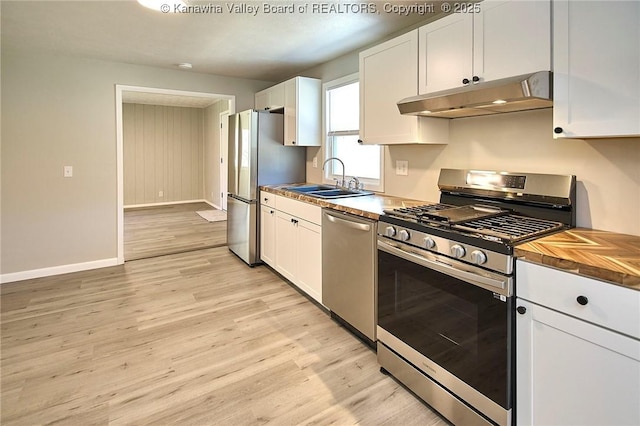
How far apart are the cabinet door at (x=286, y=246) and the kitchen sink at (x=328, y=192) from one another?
31cm

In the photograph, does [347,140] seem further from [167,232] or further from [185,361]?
[167,232]

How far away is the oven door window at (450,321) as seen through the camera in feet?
4.85

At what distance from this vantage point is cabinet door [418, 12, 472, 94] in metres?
2.01

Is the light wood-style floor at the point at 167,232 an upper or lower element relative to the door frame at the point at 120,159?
lower

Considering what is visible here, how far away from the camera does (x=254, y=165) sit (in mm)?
3963

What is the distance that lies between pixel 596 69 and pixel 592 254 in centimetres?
78

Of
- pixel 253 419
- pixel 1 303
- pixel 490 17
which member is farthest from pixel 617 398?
pixel 1 303

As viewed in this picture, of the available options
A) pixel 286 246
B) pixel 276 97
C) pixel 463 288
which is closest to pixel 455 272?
pixel 463 288

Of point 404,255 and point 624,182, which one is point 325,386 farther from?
point 624,182

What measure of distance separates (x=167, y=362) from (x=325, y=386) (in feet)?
3.38

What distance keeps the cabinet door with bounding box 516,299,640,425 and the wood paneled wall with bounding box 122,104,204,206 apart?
8.53m

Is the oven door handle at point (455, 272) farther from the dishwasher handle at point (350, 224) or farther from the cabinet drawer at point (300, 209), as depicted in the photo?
the cabinet drawer at point (300, 209)

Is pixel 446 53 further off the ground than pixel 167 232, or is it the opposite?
pixel 446 53

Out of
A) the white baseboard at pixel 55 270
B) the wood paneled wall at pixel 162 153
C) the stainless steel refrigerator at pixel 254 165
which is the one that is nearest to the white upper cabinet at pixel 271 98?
the stainless steel refrigerator at pixel 254 165
